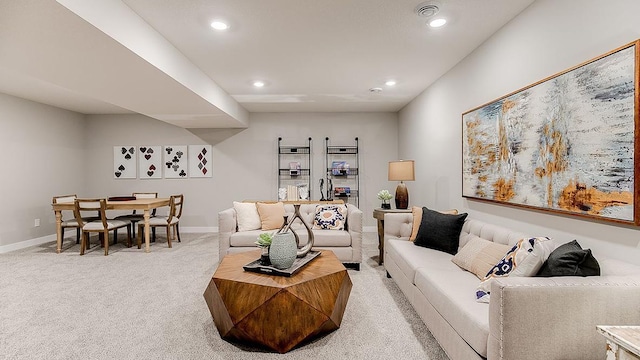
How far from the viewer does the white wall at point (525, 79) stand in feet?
6.06

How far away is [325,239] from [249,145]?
3.46 meters

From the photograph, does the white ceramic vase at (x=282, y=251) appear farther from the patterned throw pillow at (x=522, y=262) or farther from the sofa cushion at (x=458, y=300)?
the patterned throw pillow at (x=522, y=262)

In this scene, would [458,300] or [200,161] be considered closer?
[458,300]

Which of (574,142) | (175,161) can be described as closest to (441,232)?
(574,142)

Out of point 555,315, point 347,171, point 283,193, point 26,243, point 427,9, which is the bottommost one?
point 26,243

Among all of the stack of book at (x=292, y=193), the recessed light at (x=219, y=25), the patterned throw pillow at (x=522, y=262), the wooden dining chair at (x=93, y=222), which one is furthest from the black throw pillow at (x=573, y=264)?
the wooden dining chair at (x=93, y=222)

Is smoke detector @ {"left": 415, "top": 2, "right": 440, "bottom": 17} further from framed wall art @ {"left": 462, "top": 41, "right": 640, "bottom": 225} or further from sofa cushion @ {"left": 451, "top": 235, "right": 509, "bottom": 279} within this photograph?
sofa cushion @ {"left": 451, "top": 235, "right": 509, "bottom": 279}

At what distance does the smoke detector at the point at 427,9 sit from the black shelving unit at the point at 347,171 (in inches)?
161

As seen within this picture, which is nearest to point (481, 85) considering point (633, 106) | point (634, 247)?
point (633, 106)

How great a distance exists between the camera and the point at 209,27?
2.92 meters

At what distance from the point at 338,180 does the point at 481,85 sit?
382 cm

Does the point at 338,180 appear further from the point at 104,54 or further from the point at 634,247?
the point at 634,247

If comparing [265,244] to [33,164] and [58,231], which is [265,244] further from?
[33,164]

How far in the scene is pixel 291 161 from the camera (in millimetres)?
6746
